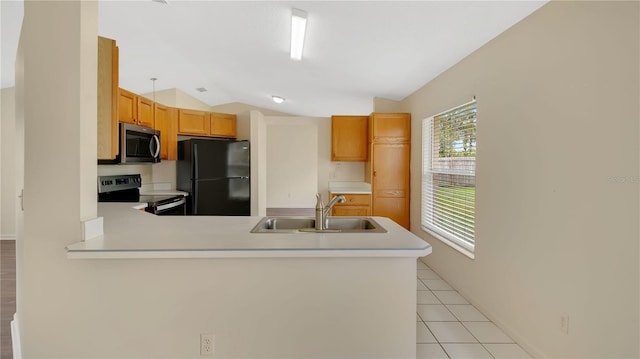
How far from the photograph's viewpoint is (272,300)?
1492mm

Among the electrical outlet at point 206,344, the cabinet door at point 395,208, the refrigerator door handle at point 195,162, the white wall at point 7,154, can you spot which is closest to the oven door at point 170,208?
the refrigerator door handle at point 195,162

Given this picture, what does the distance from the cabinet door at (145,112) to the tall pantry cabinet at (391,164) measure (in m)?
2.96

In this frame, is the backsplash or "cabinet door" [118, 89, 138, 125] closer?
"cabinet door" [118, 89, 138, 125]

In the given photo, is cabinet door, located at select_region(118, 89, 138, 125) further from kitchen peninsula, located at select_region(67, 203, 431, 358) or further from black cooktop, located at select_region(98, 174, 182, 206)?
kitchen peninsula, located at select_region(67, 203, 431, 358)

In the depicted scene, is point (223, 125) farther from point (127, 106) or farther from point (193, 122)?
point (127, 106)

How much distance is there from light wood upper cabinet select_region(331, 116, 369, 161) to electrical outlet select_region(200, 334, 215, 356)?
374cm

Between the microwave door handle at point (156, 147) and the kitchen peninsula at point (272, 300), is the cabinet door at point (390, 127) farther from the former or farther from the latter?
the kitchen peninsula at point (272, 300)

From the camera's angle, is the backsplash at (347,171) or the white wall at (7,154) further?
the backsplash at (347,171)

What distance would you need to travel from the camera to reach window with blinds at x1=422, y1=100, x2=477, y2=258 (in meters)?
2.86

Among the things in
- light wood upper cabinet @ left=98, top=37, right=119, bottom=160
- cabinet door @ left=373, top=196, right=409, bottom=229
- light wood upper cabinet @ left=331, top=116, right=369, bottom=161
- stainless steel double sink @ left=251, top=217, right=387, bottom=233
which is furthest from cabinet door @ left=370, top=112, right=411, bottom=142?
light wood upper cabinet @ left=98, top=37, right=119, bottom=160

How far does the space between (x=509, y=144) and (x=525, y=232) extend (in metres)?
0.63

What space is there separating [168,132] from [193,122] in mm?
408

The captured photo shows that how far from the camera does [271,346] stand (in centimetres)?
149

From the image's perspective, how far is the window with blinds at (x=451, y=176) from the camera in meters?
2.86
